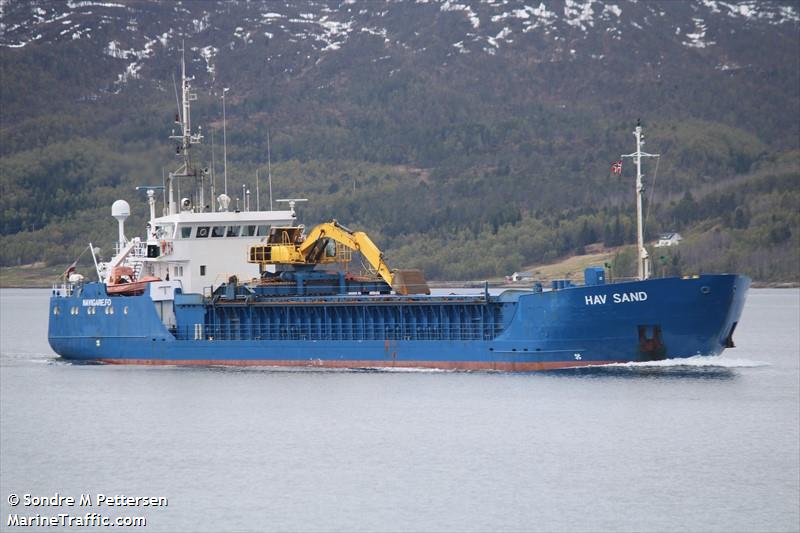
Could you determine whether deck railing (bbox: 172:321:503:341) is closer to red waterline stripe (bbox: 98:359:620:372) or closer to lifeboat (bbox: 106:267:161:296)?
red waterline stripe (bbox: 98:359:620:372)

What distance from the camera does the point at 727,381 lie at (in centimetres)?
4672

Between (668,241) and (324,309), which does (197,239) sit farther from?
(668,241)

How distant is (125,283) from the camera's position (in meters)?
55.7

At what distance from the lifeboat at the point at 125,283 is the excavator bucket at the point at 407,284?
10.1 m

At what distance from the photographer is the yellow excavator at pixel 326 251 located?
51.0 meters

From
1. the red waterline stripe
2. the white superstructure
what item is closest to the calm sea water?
the red waterline stripe

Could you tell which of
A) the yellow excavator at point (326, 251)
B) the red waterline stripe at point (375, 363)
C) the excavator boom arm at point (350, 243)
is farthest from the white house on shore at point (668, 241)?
the excavator boom arm at point (350, 243)

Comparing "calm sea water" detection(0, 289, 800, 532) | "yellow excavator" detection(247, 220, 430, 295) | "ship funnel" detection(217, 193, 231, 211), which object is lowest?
"calm sea water" detection(0, 289, 800, 532)

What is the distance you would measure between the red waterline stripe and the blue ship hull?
0.04 m

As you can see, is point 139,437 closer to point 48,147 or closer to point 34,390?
point 34,390

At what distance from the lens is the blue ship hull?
45.3 meters

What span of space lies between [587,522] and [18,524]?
40.4ft

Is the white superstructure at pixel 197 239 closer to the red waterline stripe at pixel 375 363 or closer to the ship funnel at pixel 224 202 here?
the ship funnel at pixel 224 202

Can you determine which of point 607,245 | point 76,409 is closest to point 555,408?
point 76,409
